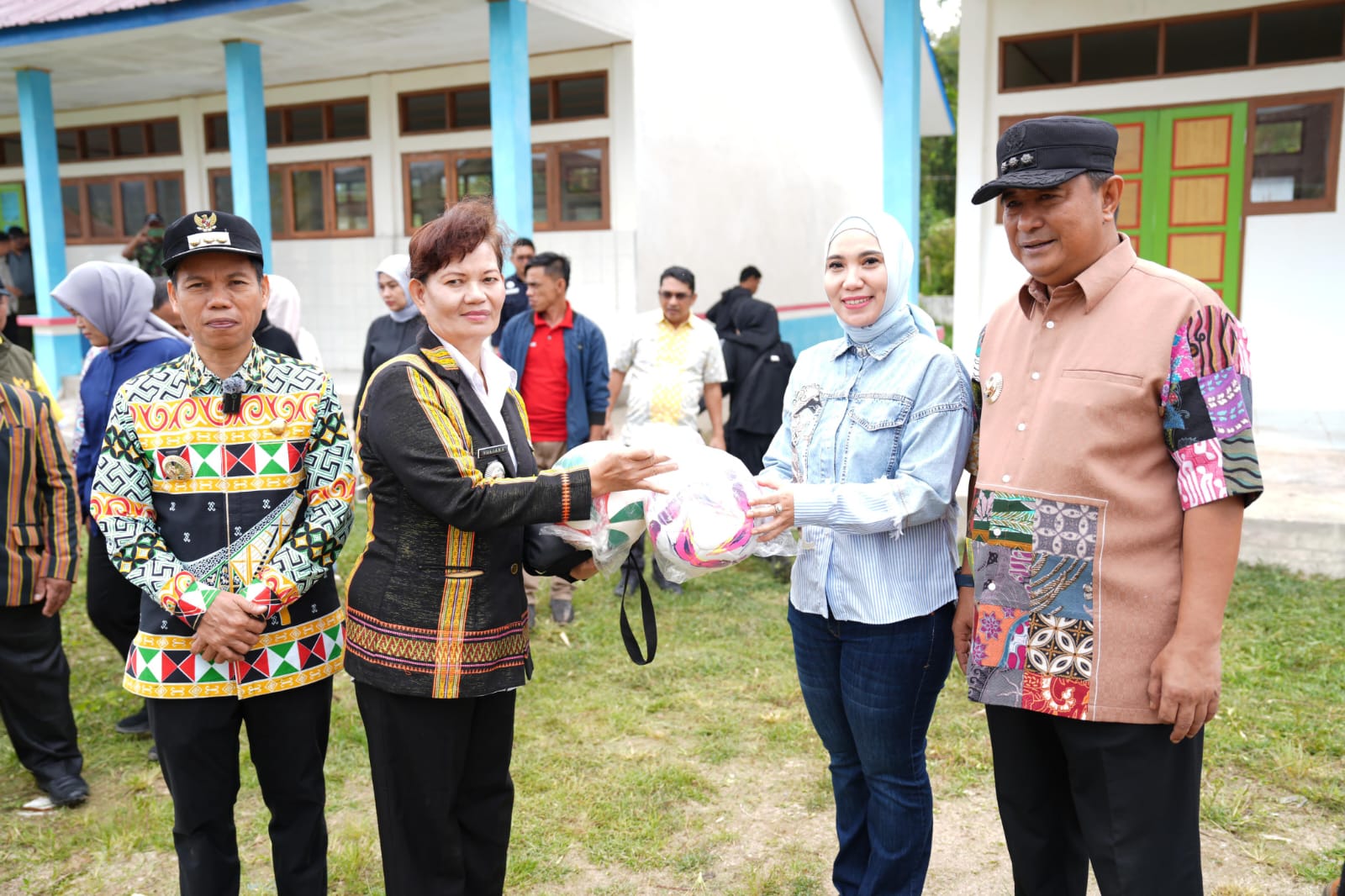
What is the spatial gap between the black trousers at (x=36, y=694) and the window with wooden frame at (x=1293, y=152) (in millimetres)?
8166

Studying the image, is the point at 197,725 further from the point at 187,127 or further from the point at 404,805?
the point at 187,127

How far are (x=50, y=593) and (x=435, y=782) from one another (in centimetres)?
210

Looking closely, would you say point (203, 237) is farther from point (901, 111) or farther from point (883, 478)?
point (901, 111)

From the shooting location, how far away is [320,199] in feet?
38.4

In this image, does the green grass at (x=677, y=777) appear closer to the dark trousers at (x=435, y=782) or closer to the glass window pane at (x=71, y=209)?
the dark trousers at (x=435, y=782)

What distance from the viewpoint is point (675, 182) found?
1053 cm

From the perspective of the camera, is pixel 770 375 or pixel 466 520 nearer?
pixel 466 520

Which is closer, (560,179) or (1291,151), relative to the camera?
(1291,151)

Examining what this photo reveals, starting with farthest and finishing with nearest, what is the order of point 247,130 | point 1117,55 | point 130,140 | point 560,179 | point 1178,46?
1. point 130,140
2. point 560,179
3. point 247,130
4. point 1117,55
5. point 1178,46

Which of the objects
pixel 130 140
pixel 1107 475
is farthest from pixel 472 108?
pixel 1107 475

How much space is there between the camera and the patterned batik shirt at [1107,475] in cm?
188

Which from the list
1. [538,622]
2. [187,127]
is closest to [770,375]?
[538,622]

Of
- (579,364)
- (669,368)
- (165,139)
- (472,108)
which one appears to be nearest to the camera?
(579,364)

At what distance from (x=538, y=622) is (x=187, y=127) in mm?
9701
